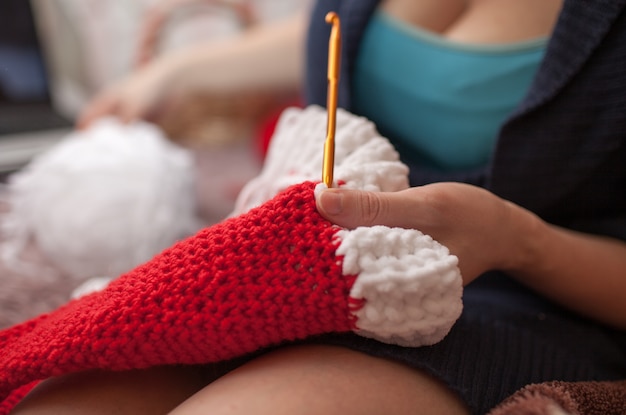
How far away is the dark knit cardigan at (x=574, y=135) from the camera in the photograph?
18.4 inches

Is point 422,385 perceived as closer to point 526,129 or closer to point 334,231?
point 334,231

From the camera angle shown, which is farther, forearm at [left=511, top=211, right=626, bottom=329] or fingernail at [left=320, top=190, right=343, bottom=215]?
forearm at [left=511, top=211, right=626, bottom=329]

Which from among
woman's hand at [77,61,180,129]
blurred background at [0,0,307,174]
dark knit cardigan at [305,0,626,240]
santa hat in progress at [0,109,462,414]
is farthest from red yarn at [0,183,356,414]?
blurred background at [0,0,307,174]

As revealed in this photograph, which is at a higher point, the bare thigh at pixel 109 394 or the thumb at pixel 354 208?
the thumb at pixel 354 208

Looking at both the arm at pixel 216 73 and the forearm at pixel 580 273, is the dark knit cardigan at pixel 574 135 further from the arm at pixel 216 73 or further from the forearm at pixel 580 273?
the arm at pixel 216 73

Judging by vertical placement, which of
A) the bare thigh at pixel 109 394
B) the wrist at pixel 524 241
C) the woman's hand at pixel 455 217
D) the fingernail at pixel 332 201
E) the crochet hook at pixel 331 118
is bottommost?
the bare thigh at pixel 109 394

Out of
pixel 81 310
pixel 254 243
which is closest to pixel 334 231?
pixel 254 243

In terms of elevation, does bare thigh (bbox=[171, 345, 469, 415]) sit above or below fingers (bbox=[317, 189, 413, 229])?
below

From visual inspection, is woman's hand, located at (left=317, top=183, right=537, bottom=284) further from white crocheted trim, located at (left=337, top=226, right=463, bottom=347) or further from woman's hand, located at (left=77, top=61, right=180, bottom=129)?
woman's hand, located at (left=77, top=61, right=180, bottom=129)

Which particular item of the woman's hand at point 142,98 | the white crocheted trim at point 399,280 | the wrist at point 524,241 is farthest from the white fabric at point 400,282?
the woman's hand at point 142,98

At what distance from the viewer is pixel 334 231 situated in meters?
0.34

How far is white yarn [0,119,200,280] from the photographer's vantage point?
67cm

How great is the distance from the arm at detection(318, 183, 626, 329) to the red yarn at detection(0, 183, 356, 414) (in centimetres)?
3

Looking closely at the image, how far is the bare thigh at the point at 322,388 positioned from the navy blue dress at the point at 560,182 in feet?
0.14
